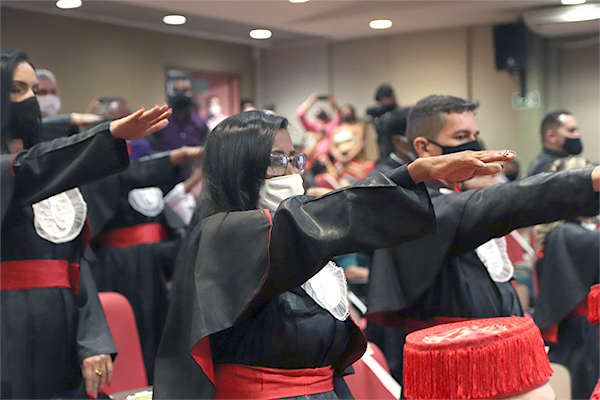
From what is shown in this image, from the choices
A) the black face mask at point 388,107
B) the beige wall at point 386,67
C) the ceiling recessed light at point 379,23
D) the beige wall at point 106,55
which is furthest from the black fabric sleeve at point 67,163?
the beige wall at point 386,67

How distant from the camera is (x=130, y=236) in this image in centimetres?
410

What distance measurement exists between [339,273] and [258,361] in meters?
0.36

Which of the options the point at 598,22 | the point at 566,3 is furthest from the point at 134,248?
the point at 598,22

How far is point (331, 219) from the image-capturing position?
4.98ft

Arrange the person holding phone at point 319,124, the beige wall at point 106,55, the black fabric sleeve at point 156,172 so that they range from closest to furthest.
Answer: the black fabric sleeve at point 156,172, the beige wall at point 106,55, the person holding phone at point 319,124

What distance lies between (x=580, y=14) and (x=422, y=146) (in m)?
5.99

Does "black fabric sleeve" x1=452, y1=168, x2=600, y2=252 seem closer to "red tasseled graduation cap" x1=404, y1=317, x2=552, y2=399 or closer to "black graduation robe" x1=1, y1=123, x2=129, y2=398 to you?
"red tasseled graduation cap" x1=404, y1=317, x2=552, y2=399

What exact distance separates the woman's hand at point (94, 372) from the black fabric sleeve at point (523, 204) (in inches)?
49.9

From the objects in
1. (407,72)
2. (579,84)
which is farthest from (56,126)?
(579,84)

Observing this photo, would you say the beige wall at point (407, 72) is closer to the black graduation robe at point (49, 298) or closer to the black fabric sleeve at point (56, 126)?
the black fabric sleeve at point (56, 126)

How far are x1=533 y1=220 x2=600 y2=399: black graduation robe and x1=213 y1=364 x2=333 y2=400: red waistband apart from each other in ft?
6.89

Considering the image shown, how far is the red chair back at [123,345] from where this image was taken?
2809 mm

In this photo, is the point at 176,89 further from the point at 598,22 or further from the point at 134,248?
the point at 598,22

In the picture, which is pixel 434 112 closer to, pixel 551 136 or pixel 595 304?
pixel 595 304
